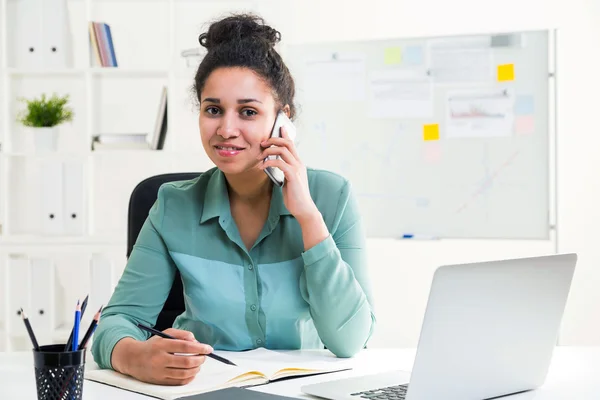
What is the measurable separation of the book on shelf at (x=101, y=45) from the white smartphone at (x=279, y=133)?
5.90 feet

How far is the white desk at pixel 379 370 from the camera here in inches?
42.8

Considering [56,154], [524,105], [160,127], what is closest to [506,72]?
[524,105]

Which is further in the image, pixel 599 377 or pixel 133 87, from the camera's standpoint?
pixel 133 87

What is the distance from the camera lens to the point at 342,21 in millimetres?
3422

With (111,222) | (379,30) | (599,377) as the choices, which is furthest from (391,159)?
(599,377)

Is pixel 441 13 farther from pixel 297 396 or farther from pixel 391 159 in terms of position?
pixel 297 396

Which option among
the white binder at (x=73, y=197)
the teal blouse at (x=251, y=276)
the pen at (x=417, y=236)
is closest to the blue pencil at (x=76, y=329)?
the teal blouse at (x=251, y=276)

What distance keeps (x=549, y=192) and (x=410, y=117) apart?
0.67 m

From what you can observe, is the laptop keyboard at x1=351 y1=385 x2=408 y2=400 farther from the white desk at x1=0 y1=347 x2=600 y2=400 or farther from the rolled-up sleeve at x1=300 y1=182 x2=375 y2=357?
the rolled-up sleeve at x1=300 y1=182 x2=375 y2=357

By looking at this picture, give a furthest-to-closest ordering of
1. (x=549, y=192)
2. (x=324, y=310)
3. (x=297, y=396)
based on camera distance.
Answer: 1. (x=549, y=192)
2. (x=324, y=310)
3. (x=297, y=396)

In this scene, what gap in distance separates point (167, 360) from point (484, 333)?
469 mm

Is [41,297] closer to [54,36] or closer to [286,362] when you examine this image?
[54,36]

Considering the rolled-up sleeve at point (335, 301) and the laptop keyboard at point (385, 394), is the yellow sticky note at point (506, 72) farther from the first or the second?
the laptop keyboard at point (385, 394)

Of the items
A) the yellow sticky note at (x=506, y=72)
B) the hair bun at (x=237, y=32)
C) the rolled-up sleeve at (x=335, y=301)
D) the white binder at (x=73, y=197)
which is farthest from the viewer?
the yellow sticky note at (x=506, y=72)
